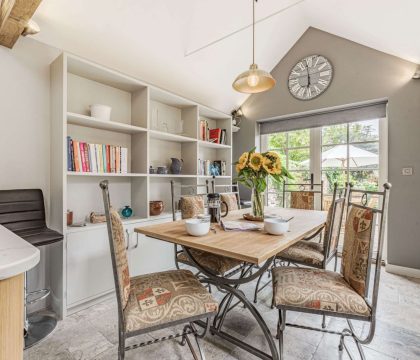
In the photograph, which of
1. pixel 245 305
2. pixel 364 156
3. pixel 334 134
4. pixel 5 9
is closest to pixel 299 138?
pixel 334 134

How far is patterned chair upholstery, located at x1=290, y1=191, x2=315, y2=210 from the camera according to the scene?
2.73m

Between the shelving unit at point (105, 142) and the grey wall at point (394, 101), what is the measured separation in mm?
1723

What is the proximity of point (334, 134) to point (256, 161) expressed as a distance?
7.03ft

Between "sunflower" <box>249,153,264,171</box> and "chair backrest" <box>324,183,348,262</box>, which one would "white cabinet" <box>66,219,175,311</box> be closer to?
"sunflower" <box>249,153,264,171</box>

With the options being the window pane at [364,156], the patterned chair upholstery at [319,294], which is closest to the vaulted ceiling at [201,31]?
the window pane at [364,156]

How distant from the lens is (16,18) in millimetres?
1492

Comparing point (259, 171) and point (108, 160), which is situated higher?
point (108, 160)

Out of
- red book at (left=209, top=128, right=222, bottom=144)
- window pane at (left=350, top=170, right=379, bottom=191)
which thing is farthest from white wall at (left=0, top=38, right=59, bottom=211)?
window pane at (left=350, top=170, right=379, bottom=191)

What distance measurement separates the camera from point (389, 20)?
92.6 inches

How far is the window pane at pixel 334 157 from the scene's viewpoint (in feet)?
10.5

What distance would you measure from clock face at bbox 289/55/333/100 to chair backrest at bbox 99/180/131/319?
122 inches

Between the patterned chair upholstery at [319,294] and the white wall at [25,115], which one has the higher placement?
the white wall at [25,115]

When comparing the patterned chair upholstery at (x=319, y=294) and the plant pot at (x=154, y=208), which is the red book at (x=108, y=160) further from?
the patterned chair upholstery at (x=319, y=294)

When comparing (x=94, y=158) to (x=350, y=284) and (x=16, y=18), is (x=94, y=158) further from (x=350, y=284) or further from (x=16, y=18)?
(x=350, y=284)
